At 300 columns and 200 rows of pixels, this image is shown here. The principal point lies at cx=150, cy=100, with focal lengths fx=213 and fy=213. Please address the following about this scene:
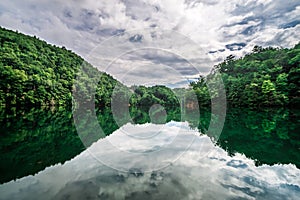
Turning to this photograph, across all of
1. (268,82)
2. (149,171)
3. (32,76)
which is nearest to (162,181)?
(149,171)

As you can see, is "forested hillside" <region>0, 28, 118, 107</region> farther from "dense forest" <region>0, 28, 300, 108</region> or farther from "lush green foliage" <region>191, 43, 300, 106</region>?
"lush green foliage" <region>191, 43, 300, 106</region>

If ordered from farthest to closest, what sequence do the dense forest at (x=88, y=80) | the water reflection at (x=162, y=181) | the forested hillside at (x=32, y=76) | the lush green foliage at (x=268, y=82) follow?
the forested hillside at (x=32, y=76), the dense forest at (x=88, y=80), the lush green foliage at (x=268, y=82), the water reflection at (x=162, y=181)

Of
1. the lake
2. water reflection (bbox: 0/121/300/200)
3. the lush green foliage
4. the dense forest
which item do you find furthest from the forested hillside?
the lush green foliage

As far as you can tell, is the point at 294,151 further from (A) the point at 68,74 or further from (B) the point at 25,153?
(A) the point at 68,74

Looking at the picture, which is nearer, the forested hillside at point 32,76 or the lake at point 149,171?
the lake at point 149,171

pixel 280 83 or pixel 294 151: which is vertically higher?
pixel 280 83

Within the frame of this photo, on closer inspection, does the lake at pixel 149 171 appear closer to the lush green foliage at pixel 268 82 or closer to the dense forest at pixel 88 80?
the lush green foliage at pixel 268 82

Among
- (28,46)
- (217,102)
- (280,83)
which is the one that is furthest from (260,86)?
(28,46)

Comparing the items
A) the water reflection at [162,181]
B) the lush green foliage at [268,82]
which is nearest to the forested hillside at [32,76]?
the water reflection at [162,181]

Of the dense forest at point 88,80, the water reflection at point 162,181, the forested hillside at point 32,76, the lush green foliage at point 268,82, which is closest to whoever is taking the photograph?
the water reflection at point 162,181

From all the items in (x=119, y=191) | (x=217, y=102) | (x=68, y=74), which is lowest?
(x=119, y=191)

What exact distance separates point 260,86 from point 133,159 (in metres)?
35.0

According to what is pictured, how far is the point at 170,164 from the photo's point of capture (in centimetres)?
620

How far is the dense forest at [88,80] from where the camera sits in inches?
1346
